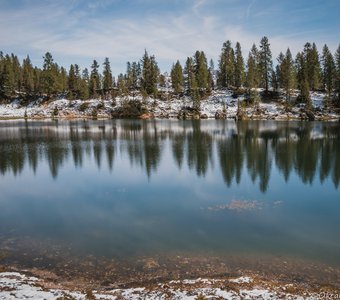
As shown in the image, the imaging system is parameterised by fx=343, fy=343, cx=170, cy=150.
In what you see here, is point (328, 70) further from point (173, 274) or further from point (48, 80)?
point (173, 274)

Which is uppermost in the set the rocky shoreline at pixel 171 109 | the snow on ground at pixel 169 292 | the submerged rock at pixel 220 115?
the rocky shoreline at pixel 171 109

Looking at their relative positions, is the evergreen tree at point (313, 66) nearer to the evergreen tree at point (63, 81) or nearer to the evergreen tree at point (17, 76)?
the evergreen tree at point (63, 81)

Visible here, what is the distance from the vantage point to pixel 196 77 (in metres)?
149

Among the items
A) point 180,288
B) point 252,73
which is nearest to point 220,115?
point 252,73

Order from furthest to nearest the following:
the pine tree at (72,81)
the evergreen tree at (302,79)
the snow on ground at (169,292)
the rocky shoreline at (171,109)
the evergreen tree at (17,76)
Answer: the evergreen tree at (17,76), the pine tree at (72,81), the rocky shoreline at (171,109), the evergreen tree at (302,79), the snow on ground at (169,292)

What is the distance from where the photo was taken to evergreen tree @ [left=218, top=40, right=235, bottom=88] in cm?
14611

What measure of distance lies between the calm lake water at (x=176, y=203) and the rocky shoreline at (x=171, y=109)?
73178mm

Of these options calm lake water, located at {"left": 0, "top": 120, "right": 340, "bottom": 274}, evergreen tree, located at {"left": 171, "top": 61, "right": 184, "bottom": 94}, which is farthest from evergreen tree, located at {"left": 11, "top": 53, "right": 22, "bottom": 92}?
calm lake water, located at {"left": 0, "top": 120, "right": 340, "bottom": 274}

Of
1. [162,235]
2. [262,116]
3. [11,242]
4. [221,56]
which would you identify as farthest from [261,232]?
[221,56]

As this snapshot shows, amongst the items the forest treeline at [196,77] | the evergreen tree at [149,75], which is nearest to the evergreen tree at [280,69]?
the forest treeline at [196,77]

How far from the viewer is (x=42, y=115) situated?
465 feet

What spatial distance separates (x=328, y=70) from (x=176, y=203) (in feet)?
398

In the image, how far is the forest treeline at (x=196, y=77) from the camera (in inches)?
4966

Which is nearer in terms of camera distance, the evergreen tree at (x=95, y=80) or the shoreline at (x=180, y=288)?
the shoreline at (x=180, y=288)
